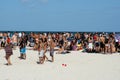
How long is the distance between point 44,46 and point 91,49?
6125 mm

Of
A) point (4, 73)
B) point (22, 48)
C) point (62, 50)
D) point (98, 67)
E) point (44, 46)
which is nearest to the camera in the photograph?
point (4, 73)

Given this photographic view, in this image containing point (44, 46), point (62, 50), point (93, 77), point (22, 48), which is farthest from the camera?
point (62, 50)

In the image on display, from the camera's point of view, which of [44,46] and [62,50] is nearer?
[44,46]

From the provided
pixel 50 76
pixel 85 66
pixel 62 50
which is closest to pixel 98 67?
pixel 85 66

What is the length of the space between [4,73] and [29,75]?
1.06 metres

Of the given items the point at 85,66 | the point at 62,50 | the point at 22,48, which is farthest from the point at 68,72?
the point at 62,50

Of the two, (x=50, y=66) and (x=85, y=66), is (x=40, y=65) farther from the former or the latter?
(x=85, y=66)

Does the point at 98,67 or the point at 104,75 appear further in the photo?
the point at 98,67

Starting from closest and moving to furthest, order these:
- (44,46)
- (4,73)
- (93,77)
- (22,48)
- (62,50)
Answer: (93,77) → (4,73) → (44,46) → (22,48) → (62,50)

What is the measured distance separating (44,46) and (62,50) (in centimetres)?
517

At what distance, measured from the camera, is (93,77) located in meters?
11.2

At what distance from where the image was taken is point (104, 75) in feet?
38.3

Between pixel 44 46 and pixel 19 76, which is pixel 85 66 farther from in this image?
pixel 19 76

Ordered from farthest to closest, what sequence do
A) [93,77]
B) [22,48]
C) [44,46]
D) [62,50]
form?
[62,50] < [22,48] < [44,46] < [93,77]
